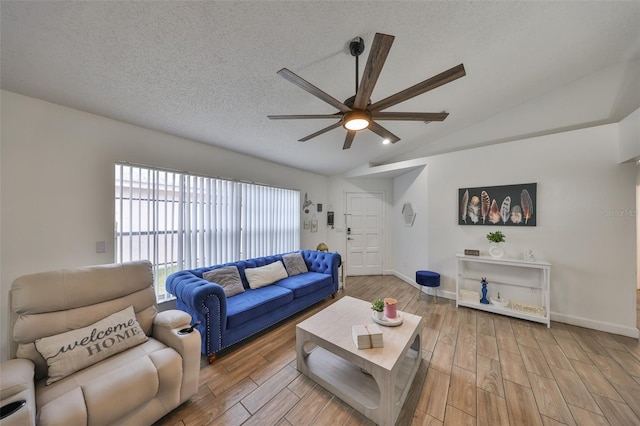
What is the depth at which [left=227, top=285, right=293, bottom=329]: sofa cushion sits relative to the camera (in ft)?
7.35

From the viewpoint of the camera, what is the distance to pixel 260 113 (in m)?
2.46

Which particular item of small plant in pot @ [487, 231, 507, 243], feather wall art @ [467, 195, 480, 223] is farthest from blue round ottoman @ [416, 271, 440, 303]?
feather wall art @ [467, 195, 480, 223]

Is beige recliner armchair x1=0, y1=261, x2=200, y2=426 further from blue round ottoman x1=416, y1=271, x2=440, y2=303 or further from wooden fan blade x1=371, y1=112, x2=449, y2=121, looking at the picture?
blue round ottoman x1=416, y1=271, x2=440, y2=303

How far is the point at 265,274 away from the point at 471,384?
2.53m

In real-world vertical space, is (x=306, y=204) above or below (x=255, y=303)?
above

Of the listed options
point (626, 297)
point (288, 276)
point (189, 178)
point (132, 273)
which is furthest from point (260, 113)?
point (626, 297)

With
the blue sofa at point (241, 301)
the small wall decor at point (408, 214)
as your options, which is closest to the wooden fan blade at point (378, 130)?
the blue sofa at point (241, 301)

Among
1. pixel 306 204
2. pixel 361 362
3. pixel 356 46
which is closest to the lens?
pixel 361 362

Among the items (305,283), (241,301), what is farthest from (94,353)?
(305,283)

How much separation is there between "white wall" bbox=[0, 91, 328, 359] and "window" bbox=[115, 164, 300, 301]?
136mm

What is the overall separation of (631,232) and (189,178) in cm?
563

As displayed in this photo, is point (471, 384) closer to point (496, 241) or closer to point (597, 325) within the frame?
point (496, 241)

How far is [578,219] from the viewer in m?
2.79

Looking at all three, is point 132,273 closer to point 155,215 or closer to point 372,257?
point 155,215
